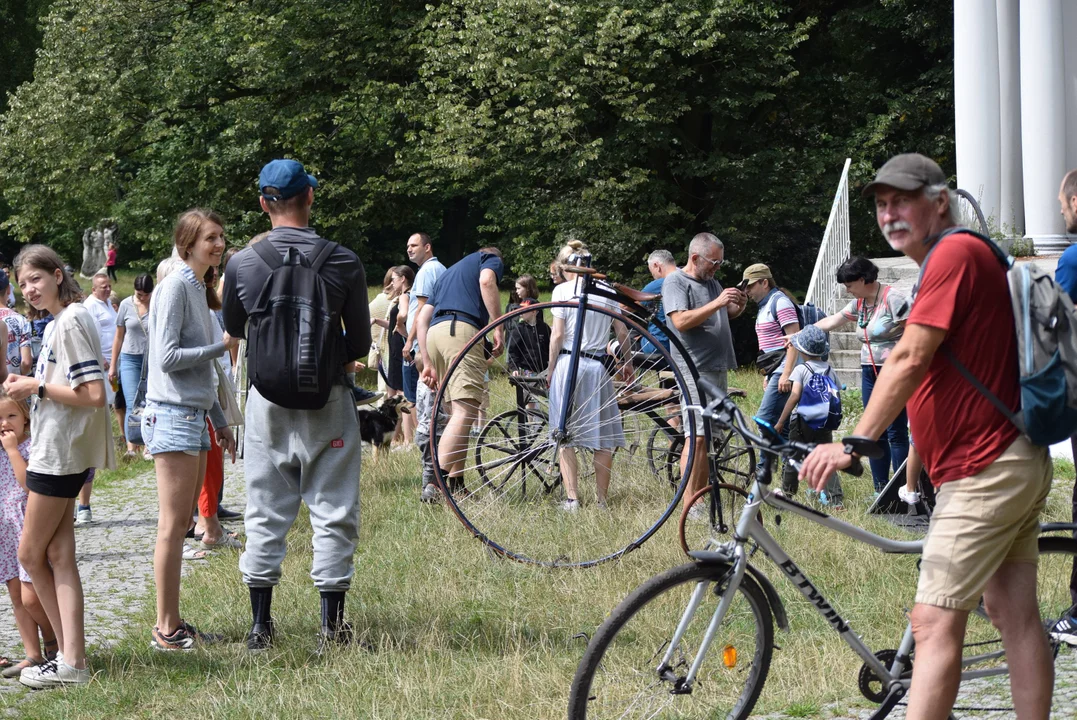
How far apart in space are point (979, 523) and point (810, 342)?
5373mm

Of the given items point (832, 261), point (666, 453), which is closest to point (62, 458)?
point (666, 453)

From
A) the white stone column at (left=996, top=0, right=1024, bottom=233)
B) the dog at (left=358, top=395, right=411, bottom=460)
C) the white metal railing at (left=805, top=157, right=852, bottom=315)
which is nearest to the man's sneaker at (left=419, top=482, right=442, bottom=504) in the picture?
the dog at (left=358, top=395, right=411, bottom=460)

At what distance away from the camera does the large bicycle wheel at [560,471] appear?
6.85 metres

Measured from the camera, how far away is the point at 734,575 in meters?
3.80

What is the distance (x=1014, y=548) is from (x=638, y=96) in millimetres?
17897

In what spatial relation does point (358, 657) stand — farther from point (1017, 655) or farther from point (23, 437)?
point (1017, 655)

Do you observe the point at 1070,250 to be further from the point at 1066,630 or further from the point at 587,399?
the point at 587,399

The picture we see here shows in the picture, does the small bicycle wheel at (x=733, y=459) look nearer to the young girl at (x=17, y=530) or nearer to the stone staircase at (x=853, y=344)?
the young girl at (x=17, y=530)

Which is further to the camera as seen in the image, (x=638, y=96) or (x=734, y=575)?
(x=638, y=96)

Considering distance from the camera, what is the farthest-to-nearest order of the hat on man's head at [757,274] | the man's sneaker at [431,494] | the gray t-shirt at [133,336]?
1. the gray t-shirt at [133,336]
2. the hat on man's head at [757,274]
3. the man's sneaker at [431,494]

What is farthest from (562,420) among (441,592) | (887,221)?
(887,221)

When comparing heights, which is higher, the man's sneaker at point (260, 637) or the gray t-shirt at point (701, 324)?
the gray t-shirt at point (701, 324)

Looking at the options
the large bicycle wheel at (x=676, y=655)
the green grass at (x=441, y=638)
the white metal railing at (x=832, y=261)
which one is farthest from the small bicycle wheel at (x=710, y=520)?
the white metal railing at (x=832, y=261)

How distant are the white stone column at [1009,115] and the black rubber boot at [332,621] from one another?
42.5 feet
